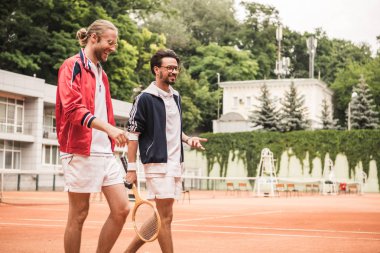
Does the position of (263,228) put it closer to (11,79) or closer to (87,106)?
(87,106)

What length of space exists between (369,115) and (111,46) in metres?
47.9

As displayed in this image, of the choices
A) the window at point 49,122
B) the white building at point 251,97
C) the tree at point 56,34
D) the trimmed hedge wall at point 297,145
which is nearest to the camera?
the tree at point 56,34

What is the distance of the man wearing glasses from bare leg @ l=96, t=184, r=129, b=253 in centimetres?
39

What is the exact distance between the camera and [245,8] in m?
75.5

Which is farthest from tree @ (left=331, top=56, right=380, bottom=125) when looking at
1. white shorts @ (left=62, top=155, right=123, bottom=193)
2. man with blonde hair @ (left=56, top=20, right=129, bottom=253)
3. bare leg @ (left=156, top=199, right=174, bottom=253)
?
white shorts @ (left=62, top=155, right=123, bottom=193)

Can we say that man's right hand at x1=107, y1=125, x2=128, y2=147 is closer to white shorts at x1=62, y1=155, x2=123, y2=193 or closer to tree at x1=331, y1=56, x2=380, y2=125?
white shorts at x1=62, y1=155, x2=123, y2=193

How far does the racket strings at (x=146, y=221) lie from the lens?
5.41 metres

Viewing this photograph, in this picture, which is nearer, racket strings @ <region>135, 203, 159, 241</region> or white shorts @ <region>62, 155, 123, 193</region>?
white shorts @ <region>62, 155, 123, 193</region>

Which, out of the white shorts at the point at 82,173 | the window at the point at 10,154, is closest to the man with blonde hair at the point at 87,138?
the white shorts at the point at 82,173

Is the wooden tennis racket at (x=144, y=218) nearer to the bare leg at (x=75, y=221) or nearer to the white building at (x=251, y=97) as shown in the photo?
the bare leg at (x=75, y=221)

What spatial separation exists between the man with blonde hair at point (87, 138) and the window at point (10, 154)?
3829 centimetres

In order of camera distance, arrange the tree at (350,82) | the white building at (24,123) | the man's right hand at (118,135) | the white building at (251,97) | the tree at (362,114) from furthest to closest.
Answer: the tree at (350,82)
the white building at (251,97)
the tree at (362,114)
the white building at (24,123)
the man's right hand at (118,135)

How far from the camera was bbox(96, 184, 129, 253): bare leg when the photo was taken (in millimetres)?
5074

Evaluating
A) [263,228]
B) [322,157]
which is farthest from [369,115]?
[263,228]
